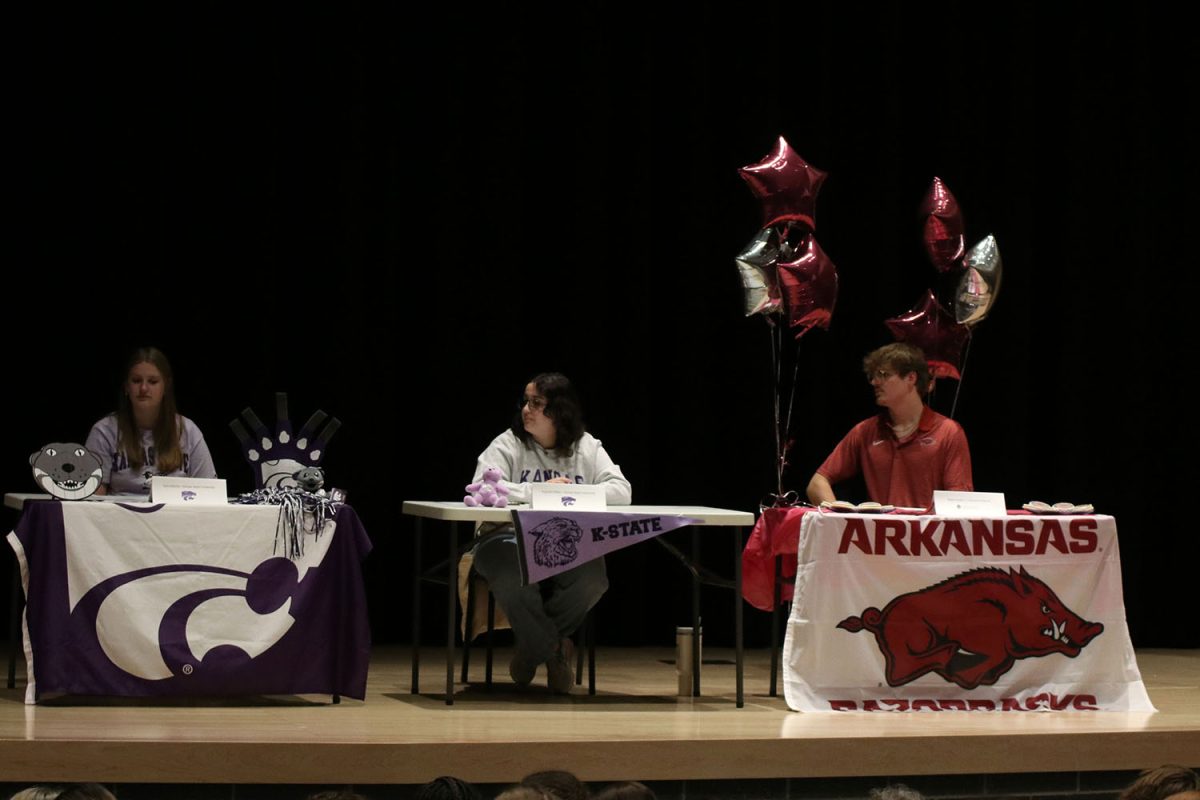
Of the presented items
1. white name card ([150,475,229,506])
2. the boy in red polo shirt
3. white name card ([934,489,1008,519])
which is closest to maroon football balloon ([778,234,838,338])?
the boy in red polo shirt

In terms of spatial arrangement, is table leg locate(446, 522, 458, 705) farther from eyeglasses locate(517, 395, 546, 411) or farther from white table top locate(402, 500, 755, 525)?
eyeglasses locate(517, 395, 546, 411)

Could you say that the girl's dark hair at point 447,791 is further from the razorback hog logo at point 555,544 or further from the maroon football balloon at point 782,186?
the maroon football balloon at point 782,186

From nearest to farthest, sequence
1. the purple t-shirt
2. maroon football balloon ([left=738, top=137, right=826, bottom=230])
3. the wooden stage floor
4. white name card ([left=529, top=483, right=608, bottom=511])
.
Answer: the wooden stage floor, white name card ([left=529, top=483, right=608, bottom=511]), the purple t-shirt, maroon football balloon ([left=738, top=137, right=826, bottom=230])

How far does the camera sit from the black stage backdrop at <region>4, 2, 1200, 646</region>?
5.79 metres

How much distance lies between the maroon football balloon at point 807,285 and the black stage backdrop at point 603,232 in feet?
4.17

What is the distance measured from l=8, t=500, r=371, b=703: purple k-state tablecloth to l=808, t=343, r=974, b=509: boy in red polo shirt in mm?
1548

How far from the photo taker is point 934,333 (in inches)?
204

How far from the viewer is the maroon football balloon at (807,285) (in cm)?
493

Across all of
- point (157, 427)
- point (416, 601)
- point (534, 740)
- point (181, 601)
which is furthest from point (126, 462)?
point (534, 740)

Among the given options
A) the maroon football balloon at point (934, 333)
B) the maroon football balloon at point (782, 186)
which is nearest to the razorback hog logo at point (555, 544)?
the maroon football balloon at point (782, 186)

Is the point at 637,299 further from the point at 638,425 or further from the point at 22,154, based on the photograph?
the point at 22,154

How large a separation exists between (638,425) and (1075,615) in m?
2.08

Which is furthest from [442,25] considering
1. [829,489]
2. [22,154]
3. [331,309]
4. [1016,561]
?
[1016,561]

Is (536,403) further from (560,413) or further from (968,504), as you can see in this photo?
(968,504)
